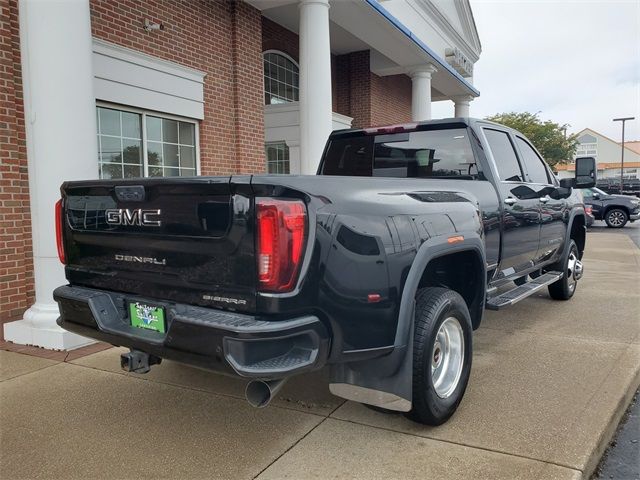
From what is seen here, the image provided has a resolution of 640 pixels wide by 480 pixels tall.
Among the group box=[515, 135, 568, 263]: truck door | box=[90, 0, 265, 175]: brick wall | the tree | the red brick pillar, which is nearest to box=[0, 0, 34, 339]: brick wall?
box=[90, 0, 265, 175]: brick wall

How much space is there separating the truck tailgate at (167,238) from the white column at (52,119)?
5.18 feet

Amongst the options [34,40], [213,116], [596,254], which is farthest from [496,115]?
[34,40]

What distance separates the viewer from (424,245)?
3037 millimetres

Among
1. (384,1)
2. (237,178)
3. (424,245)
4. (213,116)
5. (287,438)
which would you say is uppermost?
(384,1)

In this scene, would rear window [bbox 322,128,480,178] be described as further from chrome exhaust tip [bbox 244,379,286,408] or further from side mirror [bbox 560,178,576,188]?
chrome exhaust tip [bbox 244,379,286,408]

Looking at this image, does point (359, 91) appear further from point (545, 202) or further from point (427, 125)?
point (427, 125)

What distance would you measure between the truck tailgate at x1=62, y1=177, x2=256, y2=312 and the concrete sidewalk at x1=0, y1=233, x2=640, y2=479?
3.04 ft

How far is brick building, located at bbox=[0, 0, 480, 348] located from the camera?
15.7ft

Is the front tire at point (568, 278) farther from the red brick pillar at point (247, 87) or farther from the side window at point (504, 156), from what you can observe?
the red brick pillar at point (247, 87)

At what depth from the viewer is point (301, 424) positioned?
3410 mm

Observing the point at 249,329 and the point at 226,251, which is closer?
the point at 249,329

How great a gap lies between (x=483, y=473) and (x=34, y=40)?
485cm

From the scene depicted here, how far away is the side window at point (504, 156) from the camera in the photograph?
15.9 feet

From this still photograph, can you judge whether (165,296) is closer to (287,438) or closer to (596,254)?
(287,438)
